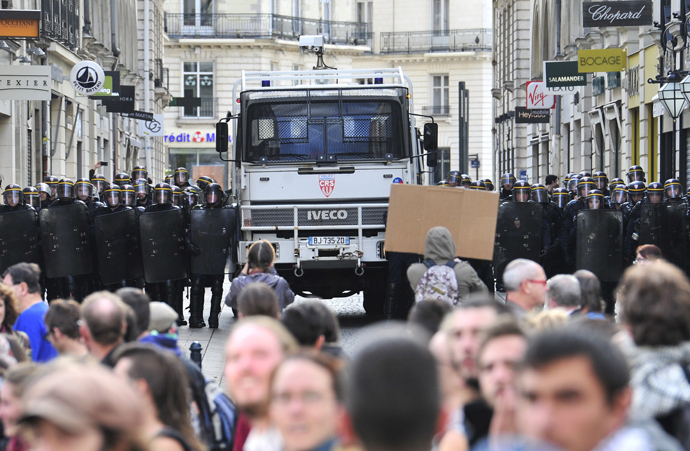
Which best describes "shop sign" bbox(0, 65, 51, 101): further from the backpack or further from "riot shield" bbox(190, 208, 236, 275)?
the backpack

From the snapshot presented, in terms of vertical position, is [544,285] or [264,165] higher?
[264,165]

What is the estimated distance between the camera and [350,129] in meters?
14.3

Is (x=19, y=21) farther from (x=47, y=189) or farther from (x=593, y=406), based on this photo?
(x=593, y=406)

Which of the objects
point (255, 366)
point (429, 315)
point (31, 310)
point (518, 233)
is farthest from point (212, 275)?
point (255, 366)

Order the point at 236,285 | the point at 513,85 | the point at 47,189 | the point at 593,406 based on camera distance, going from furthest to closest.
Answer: the point at 513,85
the point at 47,189
the point at 236,285
the point at 593,406

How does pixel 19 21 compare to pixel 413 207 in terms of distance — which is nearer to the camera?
pixel 413 207

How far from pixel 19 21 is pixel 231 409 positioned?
44.6ft

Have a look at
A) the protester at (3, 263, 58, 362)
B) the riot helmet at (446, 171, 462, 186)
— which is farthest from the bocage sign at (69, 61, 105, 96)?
the protester at (3, 263, 58, 362)

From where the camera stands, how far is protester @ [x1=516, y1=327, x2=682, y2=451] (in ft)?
8.44

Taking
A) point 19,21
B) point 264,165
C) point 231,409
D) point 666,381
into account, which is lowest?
point 231,409

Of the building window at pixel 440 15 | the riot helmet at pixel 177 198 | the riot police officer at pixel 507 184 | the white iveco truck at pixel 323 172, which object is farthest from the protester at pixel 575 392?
the building window at pixel 440 15

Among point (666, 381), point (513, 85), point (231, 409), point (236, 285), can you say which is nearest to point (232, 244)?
point (236, 285)

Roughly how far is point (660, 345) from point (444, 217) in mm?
7059

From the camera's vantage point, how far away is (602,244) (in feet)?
45.0
